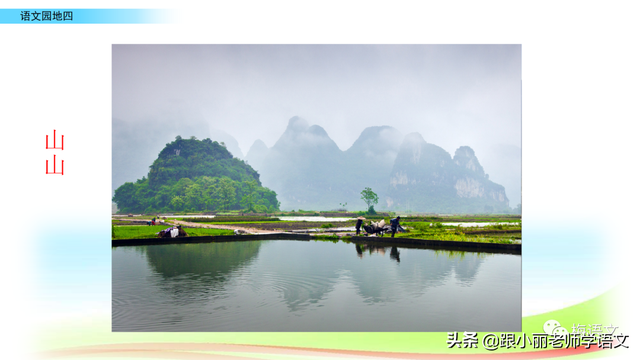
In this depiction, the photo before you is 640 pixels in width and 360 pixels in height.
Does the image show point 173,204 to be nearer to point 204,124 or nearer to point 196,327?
point 204,124

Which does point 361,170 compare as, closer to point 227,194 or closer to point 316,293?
point 227,194

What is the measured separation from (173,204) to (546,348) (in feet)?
112

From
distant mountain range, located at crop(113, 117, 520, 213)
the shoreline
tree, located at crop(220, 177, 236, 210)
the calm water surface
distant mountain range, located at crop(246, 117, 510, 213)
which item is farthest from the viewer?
tree, located at crop(220, 177, 236, 210)

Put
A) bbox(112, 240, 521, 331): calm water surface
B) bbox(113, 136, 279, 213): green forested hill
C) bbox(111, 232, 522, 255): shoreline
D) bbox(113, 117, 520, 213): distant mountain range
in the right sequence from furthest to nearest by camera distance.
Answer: bbox(113, 136, 279, 213): green forested hill → bbox(113, 117, 520, 213): distant mountain range → bbox(111, 232, 522, 255): shoreline → bbox(112, 240, 521, 331): calm water surface

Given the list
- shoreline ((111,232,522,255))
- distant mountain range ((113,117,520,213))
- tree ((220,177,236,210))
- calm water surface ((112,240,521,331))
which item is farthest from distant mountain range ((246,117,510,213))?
calm water surface ((112,240,521,331))

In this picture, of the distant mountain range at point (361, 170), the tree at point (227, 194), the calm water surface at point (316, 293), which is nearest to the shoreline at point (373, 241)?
the calm water surface at point (316, 293)

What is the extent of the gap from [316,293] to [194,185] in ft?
105

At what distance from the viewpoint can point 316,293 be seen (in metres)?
5.96

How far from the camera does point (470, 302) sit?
568cm

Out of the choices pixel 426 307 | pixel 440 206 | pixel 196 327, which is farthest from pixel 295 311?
pixel 440 206

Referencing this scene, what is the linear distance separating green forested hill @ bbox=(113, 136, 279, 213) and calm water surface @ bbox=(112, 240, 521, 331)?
2630cm

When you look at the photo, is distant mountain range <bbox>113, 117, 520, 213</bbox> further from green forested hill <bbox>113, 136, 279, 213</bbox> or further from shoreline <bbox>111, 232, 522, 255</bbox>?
shoreline <bbox>111, 232, 522, 255</bbox>

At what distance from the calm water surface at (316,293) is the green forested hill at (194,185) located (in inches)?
1036

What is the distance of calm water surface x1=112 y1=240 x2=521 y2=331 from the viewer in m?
4.89
